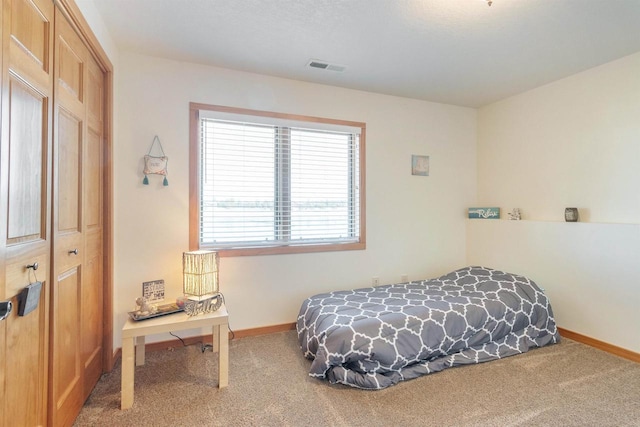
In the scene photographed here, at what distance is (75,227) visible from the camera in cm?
181

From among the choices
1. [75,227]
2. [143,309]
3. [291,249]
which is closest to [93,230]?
[75,227]

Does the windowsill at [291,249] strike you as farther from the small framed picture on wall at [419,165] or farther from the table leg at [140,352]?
the small framed picture on wall at [419,165]

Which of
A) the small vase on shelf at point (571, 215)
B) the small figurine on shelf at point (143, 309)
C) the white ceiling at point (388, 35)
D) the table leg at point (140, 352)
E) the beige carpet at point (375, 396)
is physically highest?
the white ceiling at point (388, 35)

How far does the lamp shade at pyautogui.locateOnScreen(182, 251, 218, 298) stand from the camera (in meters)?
2.38

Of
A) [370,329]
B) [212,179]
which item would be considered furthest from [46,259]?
[370,329]

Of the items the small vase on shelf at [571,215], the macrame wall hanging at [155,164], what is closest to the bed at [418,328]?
the small vase on shelf at [571,215]

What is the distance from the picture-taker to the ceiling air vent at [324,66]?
108 inches

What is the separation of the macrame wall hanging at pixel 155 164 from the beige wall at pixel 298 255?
0.05 metres

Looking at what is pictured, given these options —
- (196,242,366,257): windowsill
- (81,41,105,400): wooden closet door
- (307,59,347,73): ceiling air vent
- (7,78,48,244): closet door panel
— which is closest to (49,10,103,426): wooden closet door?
(81,41,105,400): wooden closet door

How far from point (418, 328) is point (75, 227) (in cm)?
232

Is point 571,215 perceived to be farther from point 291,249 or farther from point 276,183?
point 276,183

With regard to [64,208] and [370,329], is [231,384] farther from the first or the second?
[64,208]

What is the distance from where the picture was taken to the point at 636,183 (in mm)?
2609

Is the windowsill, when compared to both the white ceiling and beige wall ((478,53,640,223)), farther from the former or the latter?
beige wall ((478,53,640,223))
